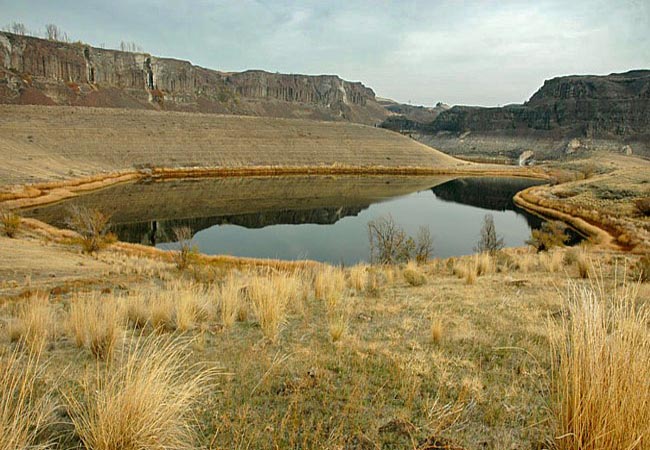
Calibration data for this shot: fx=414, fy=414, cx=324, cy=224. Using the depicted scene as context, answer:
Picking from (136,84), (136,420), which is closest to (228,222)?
(136,420)

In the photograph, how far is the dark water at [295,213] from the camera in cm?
2198

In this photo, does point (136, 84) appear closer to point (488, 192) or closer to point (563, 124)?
point (488, 192)

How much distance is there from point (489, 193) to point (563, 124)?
58.9m

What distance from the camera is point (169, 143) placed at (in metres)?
54.6

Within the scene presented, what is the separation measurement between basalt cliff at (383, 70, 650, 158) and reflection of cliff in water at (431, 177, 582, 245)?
33269 mm

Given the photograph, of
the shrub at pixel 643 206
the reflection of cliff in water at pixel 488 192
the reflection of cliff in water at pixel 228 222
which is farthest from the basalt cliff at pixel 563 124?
the reflection of cliff in water at pixel 228 222

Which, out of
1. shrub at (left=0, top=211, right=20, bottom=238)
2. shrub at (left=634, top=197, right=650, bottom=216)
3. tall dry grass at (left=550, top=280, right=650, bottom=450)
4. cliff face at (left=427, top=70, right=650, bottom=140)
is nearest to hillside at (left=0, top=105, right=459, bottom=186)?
shrub at (left=0, top=211, right=20, bottom=238)

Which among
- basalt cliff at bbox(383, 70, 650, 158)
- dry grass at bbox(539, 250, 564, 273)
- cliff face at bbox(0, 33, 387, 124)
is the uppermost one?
cliff face at bbox(0, 33, 387, 124)

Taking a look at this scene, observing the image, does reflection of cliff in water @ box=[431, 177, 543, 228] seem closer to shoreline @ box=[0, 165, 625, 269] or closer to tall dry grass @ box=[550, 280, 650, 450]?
shoreline @ box=[0, 165, 625, 269]

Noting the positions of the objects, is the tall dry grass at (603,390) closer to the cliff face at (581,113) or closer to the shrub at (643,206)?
the shrub at (643,206)

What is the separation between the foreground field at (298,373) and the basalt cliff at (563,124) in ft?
286

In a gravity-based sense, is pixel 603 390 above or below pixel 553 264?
above

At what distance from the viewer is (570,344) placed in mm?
2303

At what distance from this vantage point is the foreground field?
7.22 ft
